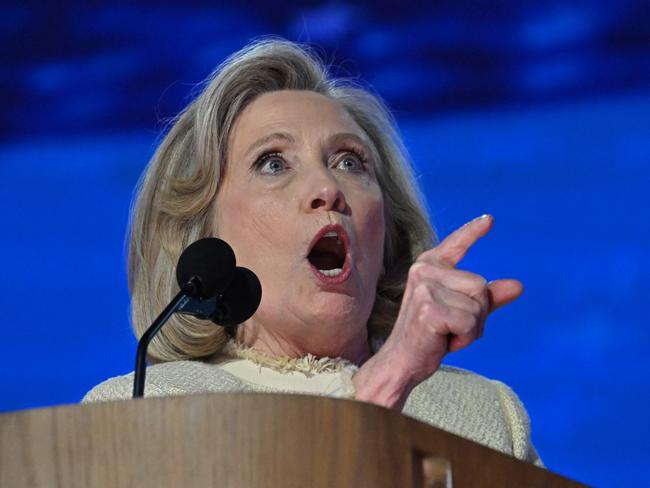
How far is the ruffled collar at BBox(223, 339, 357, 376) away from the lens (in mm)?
2232

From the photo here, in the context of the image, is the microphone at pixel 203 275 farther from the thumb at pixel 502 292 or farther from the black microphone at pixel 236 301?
the thumb at pixel 502 292

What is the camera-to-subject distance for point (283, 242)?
223 centimetres

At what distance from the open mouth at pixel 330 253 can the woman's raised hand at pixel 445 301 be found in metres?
0.55

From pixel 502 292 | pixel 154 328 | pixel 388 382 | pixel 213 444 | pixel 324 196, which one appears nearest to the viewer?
pixel 213 444

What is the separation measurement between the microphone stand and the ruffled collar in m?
0.56

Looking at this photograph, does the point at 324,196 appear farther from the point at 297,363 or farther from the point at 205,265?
the point at 205,265

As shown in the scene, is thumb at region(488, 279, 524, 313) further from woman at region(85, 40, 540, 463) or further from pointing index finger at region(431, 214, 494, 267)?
woman at region(85, 40, 540, 463)

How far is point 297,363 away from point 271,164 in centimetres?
33

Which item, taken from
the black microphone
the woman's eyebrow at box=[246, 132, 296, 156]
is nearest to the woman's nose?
the woman's eyebrow at box=[246, 132, 296, 156]

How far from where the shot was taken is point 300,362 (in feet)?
7.38

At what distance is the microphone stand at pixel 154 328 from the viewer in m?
1.55

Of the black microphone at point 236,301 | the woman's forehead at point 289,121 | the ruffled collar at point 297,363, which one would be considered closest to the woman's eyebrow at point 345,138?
the woman's forehead at point 289,121

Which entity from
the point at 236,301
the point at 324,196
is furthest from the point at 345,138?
the point at 236,301

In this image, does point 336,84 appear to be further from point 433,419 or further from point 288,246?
point 433,419
